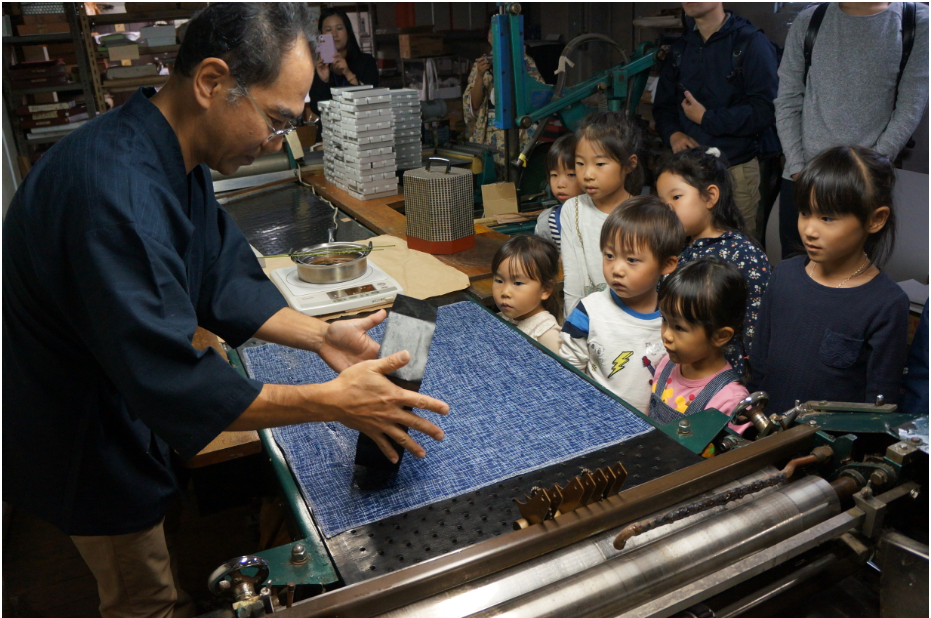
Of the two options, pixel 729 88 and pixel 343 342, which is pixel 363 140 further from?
pixel 343 342

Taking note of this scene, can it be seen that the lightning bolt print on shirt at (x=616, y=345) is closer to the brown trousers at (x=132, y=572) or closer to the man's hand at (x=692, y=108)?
the brown trousers at (x=132, y=572)

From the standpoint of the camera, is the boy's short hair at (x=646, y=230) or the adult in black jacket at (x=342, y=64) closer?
the boy's short hair at (x=646, y=230)

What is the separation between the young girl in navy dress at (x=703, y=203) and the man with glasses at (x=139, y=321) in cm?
134

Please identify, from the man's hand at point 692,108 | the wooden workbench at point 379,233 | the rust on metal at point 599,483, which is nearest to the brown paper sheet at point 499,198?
the wooden workbench at point 379,233

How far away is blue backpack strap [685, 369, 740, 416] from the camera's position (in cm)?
174

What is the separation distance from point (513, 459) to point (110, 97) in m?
7.04

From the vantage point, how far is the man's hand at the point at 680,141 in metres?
3.52

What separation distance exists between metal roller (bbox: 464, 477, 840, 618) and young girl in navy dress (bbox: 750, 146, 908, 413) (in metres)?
0.75

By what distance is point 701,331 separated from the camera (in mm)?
1739

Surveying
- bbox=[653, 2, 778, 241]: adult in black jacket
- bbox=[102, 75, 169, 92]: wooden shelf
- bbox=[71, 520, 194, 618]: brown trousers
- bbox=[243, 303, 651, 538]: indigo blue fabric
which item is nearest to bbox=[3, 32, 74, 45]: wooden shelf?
bbox=[102, 75, 169, 92]: wooden shelf

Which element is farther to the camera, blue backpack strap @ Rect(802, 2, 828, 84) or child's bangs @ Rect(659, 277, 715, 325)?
blue backpack strap @ Rect(802, 2, 828, 84)

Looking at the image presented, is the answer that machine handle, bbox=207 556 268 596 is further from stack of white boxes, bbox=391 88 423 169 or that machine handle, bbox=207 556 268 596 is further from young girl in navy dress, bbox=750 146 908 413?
stack of white boxes, bbox=391 88 423 169

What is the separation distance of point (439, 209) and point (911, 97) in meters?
1.96

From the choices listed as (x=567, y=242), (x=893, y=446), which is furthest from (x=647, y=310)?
(x=893, y=446)
